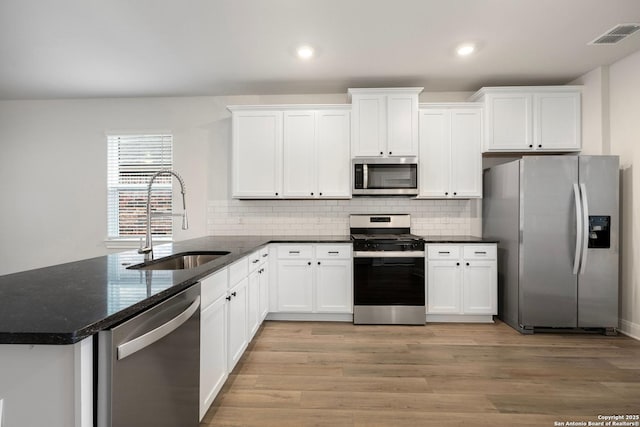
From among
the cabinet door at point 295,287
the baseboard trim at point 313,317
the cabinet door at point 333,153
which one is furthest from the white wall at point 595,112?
the cabinet door at point 295,287

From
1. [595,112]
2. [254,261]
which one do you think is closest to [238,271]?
[254,261]

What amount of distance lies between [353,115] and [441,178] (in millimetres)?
1290

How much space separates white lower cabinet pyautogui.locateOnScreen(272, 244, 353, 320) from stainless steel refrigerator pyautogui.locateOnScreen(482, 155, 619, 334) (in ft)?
5.92

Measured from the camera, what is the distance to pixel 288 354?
2822 mm

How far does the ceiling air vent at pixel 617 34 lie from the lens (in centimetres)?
274

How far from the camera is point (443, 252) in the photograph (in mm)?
3617

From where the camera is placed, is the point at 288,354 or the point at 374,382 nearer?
the point at 374,382

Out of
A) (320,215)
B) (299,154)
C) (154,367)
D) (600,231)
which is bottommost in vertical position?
(154,367)

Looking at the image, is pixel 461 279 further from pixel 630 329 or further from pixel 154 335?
pixel 154 335

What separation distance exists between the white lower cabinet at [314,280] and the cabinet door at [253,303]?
558mm

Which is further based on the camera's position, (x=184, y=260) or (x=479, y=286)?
(x=479, y=286)

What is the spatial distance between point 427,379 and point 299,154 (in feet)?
8.80

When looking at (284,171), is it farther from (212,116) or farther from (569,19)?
(569,19)

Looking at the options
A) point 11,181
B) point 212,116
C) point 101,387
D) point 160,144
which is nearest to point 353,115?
point 212,116
